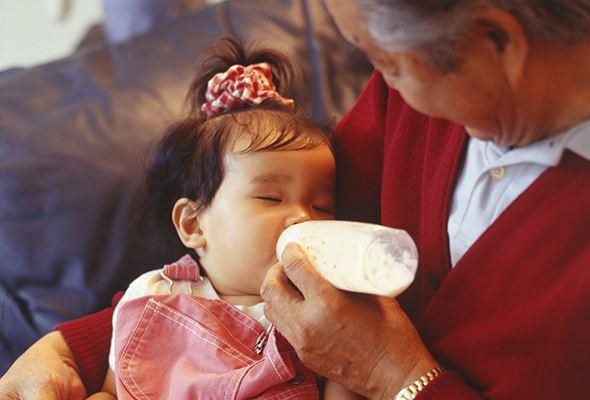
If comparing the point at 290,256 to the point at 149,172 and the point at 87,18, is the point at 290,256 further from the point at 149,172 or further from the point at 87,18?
the point at 87,18

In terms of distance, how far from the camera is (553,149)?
3.23 feet

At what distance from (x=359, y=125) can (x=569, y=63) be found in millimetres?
562

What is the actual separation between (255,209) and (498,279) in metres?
0.44

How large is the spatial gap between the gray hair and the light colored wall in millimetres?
2539

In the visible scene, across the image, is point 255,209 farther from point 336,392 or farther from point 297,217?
point 336,392

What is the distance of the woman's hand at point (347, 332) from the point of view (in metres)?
1.06

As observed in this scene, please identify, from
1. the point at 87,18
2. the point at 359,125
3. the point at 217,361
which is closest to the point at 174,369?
the point at 217,361

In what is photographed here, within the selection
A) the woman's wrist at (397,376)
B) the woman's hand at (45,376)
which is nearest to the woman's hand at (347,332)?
the woman's wrist at (397,376)

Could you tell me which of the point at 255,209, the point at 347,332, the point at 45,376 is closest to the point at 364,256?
the point at 347,332

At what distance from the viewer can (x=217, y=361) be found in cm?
124

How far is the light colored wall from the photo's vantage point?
10.6ft

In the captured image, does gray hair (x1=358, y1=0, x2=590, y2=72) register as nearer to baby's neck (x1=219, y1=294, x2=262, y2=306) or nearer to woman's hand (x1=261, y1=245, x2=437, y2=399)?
woman's hand (x1=261, y1=245, x2=437, y2=399)

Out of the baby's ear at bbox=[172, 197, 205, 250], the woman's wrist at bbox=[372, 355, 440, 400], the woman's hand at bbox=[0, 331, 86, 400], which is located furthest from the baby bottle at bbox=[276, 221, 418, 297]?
the woman's hand at bbox=[0, 331, 86, 400]

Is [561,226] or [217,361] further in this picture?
[217,361]
